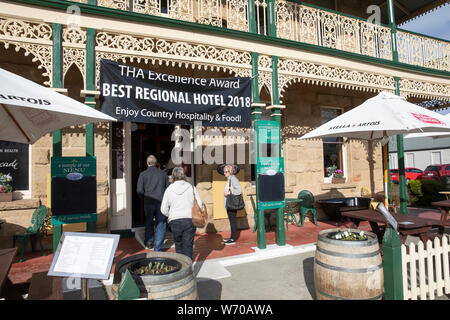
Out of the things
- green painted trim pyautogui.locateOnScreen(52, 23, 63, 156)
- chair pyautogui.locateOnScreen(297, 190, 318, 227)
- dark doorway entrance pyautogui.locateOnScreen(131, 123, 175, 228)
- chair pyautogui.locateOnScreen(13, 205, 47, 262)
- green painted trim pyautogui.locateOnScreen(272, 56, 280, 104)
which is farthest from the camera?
dark doorway entrance pyautogui.locateOnScreen(131, 123, 175, 228)

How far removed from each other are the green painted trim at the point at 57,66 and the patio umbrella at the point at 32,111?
72cm

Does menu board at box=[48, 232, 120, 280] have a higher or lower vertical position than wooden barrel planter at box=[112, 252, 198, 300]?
higher

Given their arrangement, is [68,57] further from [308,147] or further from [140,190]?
[308,147]

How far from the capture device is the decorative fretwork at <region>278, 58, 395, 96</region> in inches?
243

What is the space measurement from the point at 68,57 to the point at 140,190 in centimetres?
265

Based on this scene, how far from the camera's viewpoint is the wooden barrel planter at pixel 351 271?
2.92m

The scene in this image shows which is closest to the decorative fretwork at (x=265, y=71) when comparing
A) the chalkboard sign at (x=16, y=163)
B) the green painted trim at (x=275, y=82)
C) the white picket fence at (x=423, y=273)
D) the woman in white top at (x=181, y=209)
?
the green painted trim at (x=275, y=82)

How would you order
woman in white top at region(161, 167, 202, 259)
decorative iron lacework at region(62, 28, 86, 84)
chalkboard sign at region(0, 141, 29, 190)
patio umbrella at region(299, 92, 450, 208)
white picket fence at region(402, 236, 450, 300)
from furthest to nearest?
chalkboard sign at region(0, 141, 29, 190)
decorative iron lacework at region(62, 28, 86, 84)
patio umbrella at region(299, 92, 450, 208)
woman in white top at region(161, 167, 202, 259)
white picket fence at region(402, 236, 450, 300)

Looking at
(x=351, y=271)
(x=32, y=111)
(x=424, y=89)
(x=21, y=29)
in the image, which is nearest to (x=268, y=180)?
(x=351, y=271)

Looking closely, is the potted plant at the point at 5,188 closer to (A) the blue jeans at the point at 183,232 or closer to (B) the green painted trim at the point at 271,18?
(A) the blue jeans at the point at 183,232

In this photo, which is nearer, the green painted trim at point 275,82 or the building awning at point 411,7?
the green painted trim at point 275,82

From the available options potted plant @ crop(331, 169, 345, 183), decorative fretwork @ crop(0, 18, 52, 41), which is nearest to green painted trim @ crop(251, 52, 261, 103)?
decorative fretwork @ crop(0, 18, 52, 41)

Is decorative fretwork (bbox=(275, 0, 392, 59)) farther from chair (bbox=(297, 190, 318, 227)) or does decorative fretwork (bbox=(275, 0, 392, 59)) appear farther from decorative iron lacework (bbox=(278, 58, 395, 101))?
chair (bbox=(297, 190, 318, 227))

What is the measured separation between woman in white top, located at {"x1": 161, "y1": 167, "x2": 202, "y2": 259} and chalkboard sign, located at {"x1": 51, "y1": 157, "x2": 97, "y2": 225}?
1369 mm
